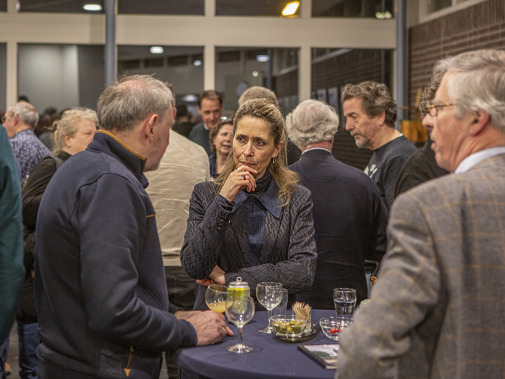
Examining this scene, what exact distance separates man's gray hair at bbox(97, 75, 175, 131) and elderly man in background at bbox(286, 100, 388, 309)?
1.39m

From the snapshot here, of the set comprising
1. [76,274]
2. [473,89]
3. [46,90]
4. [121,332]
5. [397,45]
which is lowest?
[121,332]

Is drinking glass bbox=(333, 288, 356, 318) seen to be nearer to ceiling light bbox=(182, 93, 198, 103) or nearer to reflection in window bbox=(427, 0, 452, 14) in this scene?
reflection in window bbox=(427, 0, 452, 14)

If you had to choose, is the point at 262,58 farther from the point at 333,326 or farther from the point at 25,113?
the point at 333,326

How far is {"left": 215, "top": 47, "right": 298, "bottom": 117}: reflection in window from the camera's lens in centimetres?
892

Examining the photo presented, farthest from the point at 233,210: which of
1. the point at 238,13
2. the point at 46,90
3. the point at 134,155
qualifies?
the point at 46,90

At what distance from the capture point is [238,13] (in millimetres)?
8828

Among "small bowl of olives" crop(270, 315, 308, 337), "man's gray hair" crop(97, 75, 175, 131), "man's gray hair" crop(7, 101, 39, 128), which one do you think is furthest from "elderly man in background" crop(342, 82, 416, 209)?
"man's gray hair" crop(7, 101, 39, 128)

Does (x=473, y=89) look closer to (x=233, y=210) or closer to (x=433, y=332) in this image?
(x=433, y=332)

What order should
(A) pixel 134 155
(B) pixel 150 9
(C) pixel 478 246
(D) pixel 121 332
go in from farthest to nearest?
(B) pixel 150 9, (A) pixel 134 155, (D) pixel 121 332, (C) pixel 478 246

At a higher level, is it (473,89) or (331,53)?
(331,53)

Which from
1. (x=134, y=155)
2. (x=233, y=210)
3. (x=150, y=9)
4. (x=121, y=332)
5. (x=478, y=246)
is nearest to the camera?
(x=478, y=246)

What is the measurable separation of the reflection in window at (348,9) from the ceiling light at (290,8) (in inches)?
9.1

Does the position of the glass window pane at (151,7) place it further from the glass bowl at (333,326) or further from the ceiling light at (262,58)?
the glass bowl at (333,326)

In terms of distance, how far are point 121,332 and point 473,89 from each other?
1.15 m
